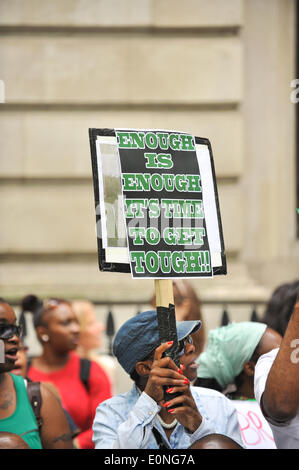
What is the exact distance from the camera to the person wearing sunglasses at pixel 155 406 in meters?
2.78

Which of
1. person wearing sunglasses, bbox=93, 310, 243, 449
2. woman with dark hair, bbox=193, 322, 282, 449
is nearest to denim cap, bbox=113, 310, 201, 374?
person wearing sunglasses, bbox=93, 310, 243, 449

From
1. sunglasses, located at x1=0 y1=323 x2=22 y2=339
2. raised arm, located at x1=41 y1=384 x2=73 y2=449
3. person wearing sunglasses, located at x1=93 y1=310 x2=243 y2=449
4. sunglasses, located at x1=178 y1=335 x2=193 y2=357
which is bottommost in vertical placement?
raised arm, located at x1=41 y1=384 x2=73 y2=449

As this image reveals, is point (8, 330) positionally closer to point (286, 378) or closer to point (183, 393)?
point (183, 393)

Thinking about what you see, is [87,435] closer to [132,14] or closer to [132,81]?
[132,81]

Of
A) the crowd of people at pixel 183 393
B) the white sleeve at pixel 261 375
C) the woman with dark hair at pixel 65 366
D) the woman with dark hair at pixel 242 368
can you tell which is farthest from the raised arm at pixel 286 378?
the woman with dark hair at pixel 65 366

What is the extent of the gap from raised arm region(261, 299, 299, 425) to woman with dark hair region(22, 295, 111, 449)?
2.78 metres

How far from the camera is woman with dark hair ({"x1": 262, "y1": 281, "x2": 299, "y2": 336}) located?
15.7ft

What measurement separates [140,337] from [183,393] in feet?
1.32

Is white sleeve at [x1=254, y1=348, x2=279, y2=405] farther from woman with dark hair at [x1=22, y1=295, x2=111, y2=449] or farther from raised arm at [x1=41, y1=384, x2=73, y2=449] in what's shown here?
woman with dark hair at [x1=22, y1=295, x2=111, y2=449]

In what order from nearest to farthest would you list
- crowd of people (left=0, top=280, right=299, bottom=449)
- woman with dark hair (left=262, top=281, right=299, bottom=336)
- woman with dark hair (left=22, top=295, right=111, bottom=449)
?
crowd of people (left=0, top=280, right=299, bottom=449)
woman with dark hair (left=262, top=281, right=299, bottom=336)
woman with dark hair (left=22, top=295, right=111, bottom=449)

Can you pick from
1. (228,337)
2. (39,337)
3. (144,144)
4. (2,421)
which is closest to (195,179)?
(144,144)

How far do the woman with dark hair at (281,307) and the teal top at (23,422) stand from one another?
1831mm

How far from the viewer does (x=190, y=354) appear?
Result: 326 cm

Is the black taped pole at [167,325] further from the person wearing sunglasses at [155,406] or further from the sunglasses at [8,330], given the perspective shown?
the sunglasses at [8,330]
